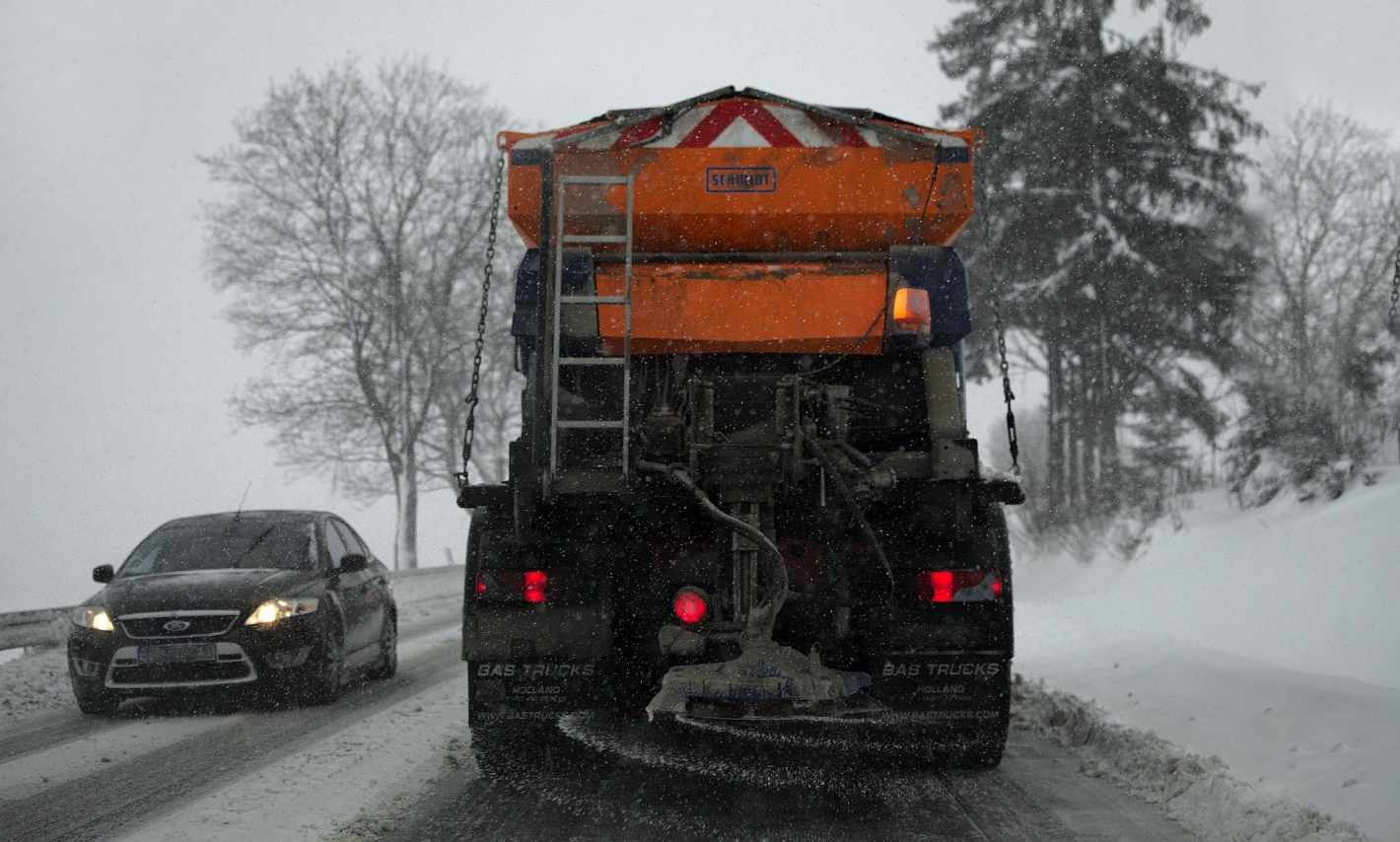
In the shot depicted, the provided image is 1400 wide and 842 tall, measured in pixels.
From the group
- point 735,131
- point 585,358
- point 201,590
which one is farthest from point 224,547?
point 735,131

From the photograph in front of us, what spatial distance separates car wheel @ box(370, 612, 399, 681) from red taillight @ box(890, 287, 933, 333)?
20.3 feet

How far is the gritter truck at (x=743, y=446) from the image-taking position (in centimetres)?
562

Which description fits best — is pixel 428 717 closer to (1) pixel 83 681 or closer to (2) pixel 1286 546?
(1) pixel 83 681

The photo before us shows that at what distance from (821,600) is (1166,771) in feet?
5.64

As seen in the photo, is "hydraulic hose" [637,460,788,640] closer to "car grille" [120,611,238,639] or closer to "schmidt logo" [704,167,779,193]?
"schmidt logo" [704,167,779,193]

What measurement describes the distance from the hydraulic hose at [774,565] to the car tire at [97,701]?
512 centimetres

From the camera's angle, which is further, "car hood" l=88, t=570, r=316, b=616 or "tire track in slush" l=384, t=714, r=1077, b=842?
"car hood" l=88, t=570, r=316, b=616

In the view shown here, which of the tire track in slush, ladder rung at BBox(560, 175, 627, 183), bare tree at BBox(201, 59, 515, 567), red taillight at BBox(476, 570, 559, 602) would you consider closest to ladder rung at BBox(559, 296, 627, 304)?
ladder rung at BBox(560, 175, 627, 183)

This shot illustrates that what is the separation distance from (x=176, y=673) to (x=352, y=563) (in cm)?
172

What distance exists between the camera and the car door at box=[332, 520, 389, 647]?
10.2 meters

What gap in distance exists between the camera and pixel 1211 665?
25.7 feet

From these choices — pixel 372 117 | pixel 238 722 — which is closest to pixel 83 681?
pixel 238 722

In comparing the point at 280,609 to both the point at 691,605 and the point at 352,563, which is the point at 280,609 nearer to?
the point at 352,563

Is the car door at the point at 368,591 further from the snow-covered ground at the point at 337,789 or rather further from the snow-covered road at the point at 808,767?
the snow-covered ground at the point at 337,789
